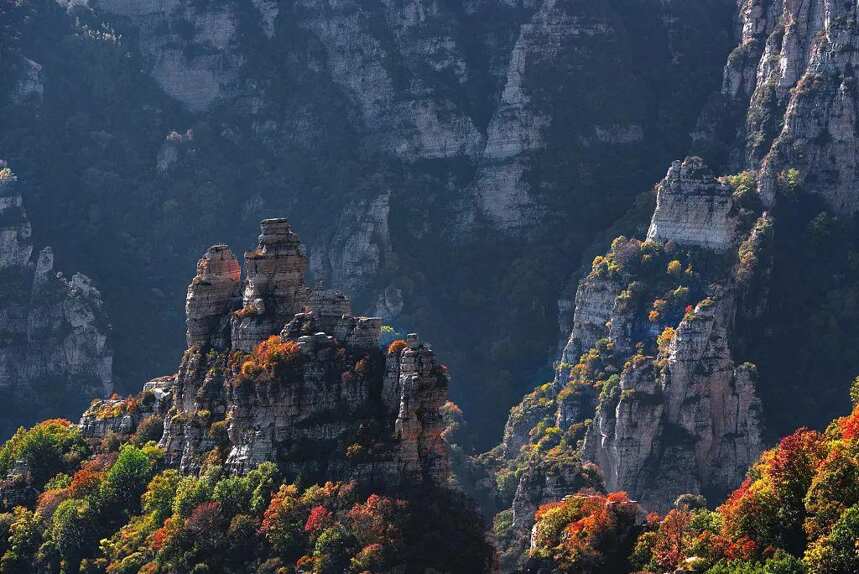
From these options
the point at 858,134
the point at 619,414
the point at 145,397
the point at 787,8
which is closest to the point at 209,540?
the point at 145,397

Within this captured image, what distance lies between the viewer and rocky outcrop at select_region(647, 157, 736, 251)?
171 meters

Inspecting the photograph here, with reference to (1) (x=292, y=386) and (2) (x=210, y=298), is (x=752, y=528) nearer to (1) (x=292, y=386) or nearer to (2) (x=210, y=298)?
(1) (x=292, y=386)

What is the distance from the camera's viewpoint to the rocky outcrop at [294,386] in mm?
105562

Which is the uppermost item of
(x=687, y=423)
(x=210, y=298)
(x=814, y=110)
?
(x=814, y=110)

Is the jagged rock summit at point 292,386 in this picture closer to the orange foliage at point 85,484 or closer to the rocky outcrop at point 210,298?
the rocky outcrop at point 210,298

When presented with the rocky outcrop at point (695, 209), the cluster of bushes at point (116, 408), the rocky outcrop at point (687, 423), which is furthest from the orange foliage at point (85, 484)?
the rocky outcrop at point (695, 209)

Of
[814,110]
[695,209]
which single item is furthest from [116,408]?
[814,110]

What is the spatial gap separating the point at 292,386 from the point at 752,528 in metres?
23.0

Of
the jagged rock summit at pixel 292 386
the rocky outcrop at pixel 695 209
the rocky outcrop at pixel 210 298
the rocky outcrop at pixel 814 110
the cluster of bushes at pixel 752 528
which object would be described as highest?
the rocky outcrop at pixel 814 110

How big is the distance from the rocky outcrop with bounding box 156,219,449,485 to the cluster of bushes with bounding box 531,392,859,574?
682 cm

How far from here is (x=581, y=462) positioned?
152 metres

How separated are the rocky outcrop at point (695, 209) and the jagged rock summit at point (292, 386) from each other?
5523 centimetres

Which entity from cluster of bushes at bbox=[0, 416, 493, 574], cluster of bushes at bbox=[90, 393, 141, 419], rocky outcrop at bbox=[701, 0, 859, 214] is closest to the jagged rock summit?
cluster of bushes at bbox=[0, 416, 493, 574]

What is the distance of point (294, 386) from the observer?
109250mm
